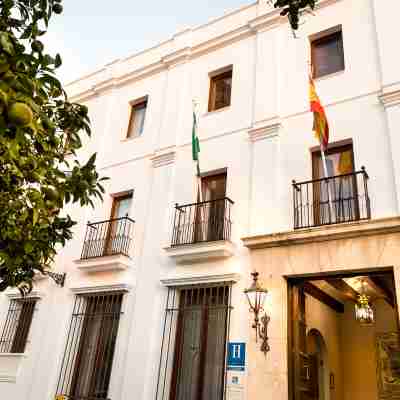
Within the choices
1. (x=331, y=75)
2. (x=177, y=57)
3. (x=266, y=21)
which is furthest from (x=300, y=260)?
(x=177, y=57)

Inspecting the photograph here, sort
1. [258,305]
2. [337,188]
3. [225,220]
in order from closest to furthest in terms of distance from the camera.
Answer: [258,305]
[337,188]
[225,220]

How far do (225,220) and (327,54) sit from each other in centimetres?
413

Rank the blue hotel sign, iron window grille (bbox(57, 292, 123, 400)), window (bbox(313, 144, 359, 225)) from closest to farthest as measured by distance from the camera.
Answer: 1. the blue hotel sign
2. window (bbox(313, 144, 359, 225))
3. iron window grille (bbox(57, 292, 123, 400))

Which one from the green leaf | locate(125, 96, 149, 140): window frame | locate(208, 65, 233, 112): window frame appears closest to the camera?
the green leaf

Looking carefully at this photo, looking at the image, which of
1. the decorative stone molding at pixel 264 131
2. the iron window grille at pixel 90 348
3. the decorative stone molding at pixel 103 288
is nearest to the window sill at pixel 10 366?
the iron window grille at pixel 90 348

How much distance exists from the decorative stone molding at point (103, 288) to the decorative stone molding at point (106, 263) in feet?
1.18

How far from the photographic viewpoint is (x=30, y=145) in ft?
11.9

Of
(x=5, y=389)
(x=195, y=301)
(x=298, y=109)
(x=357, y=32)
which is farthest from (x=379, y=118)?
(x=5, y=389)

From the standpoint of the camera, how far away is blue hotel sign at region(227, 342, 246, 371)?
7.30m

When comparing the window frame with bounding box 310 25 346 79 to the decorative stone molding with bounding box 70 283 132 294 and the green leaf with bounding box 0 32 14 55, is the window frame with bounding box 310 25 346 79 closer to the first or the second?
the decorative stone molding with bounding box 70 283 132 294

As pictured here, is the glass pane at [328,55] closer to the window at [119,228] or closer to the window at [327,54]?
the window at [327,54]

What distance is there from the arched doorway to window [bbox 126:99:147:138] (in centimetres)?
636

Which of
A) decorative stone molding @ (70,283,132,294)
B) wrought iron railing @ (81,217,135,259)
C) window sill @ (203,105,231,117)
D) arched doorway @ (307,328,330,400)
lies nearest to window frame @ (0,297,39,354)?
decorative stone molding @ (70,283,132,294)

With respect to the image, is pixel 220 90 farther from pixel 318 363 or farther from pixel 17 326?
Answer: pixel 17 326
